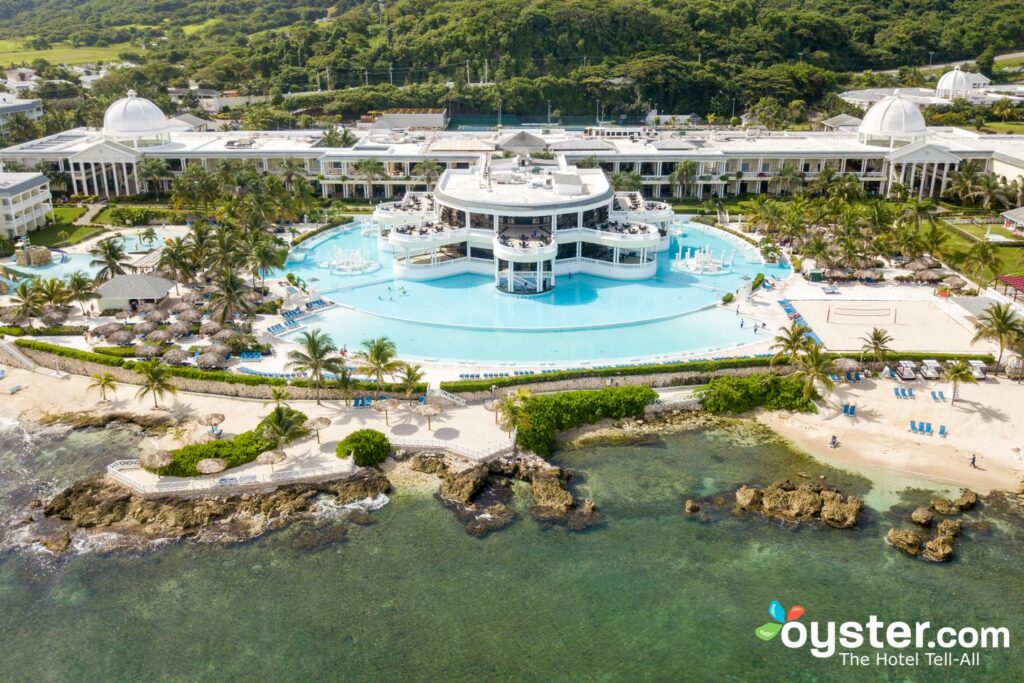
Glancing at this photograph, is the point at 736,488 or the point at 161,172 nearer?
the point at 736,488

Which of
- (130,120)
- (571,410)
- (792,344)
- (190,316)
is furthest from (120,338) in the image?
(130,120)

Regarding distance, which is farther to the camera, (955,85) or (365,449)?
(955,85)

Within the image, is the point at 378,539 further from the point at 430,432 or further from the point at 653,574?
the point at 653,574

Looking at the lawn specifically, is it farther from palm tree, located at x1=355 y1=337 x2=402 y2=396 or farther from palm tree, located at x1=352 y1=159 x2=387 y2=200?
palm tree, located at x1=355 y1=337 x2=402 y2=396

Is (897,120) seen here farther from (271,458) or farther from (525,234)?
(271,458)

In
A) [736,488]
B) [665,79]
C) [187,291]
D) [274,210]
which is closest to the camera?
[736,488]

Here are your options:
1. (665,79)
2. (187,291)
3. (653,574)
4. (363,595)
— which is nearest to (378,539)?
(363,595)

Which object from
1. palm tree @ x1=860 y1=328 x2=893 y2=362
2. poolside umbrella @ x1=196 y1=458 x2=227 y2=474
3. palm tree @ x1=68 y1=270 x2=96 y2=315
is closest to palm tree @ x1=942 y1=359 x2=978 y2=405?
palm tree @ x1=860 y1=328 x2=893 y2=362
